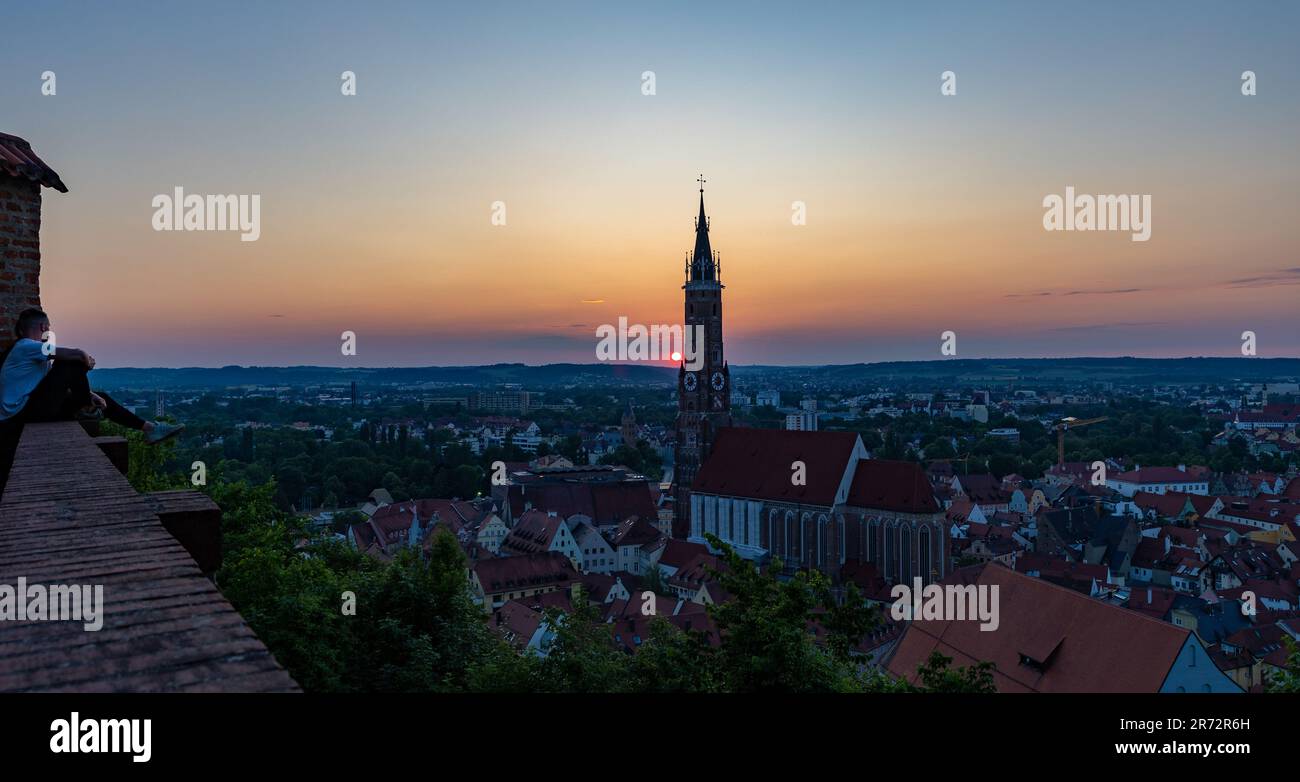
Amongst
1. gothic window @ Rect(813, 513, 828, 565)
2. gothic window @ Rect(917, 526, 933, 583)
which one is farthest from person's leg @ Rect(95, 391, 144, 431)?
gothic window @ Rect(813, 513, 828, 565)

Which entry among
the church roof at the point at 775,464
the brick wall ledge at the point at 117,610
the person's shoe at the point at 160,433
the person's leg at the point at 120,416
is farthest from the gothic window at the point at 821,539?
the brick wall ledge at the point at 117,610

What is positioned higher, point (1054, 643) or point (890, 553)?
point (1054, 643)

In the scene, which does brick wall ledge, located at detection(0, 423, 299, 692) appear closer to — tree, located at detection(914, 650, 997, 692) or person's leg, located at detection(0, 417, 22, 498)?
person's leg, located at detection(0, 417, 22, 498)

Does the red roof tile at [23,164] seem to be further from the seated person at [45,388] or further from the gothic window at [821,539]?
the gothic window at [821,539]

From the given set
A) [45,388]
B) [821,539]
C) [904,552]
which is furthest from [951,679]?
[821,539]

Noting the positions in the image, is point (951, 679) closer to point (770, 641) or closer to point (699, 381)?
point (770, 641)
